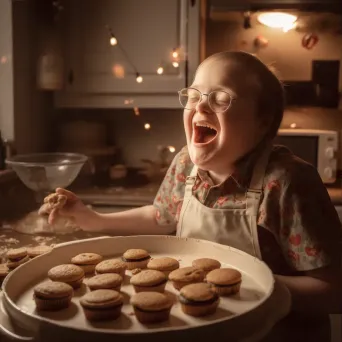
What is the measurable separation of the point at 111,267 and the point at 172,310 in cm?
11

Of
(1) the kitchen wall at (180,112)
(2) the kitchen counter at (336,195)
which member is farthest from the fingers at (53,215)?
(1) the kitchen wall at (180,112)

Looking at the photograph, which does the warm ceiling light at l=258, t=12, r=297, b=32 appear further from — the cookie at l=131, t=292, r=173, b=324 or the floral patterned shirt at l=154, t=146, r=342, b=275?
the cookie at l=131, t=292, r=173, b=324

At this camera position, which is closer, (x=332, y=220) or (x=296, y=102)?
(x=332, y=220)

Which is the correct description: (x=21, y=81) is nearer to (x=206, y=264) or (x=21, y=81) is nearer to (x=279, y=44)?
(x=279, y=44)

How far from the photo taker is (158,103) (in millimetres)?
1552

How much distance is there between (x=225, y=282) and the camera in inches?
21.8

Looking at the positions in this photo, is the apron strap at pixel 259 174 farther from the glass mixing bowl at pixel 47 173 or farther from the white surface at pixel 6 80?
the white surface at pixel 6 80

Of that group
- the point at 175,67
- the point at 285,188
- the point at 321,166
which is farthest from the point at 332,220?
the point at 175,67

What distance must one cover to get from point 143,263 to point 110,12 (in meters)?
1.08

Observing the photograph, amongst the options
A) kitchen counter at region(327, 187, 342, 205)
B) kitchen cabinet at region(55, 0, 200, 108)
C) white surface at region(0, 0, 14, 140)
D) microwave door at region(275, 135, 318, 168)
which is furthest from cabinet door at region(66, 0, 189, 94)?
kitchen counter at region(327, 187, 342, 205)

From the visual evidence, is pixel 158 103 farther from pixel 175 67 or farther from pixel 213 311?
pixel 213 311

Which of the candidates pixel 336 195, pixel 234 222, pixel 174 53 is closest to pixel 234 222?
pixel 234 222

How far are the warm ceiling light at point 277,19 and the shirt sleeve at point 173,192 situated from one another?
2.59 feet

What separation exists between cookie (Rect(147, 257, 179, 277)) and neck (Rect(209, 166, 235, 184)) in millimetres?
135
